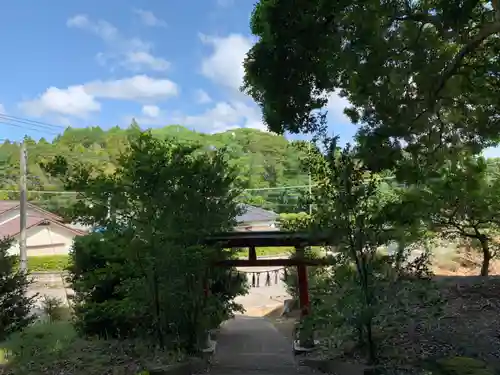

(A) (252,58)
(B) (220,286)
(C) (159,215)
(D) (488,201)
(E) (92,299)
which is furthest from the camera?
(B) (220,286)

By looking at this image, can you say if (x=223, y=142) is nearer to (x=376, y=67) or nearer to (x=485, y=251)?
(x=485, y=251)

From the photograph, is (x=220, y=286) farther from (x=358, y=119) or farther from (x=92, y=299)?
(x=358, y=119)

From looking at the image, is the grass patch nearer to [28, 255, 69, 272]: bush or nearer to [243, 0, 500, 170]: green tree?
[243, 0, 500, 170]: green tree

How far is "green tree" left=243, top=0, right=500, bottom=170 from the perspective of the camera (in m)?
5.32

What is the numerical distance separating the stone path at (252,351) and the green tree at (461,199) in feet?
10.6

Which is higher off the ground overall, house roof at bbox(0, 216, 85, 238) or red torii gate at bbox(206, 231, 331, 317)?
house roof at bbox(0, 216, 85, 238)

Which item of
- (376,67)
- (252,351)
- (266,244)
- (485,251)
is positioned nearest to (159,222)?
(266,244)

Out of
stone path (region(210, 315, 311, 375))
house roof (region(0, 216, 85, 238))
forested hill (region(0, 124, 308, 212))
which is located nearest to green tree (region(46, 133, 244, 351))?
stone path (region(210, 315, 311, 375))

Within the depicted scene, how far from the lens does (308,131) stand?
6.17m

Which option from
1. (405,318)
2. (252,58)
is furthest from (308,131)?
(405,318)

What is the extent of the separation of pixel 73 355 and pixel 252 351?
14.2ft

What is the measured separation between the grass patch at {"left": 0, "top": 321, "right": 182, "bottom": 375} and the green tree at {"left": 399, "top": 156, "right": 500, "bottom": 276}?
4.28m

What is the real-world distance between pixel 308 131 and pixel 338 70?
32.2 inches

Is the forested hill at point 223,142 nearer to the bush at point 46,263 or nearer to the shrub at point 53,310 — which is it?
the bush at point 46,263
